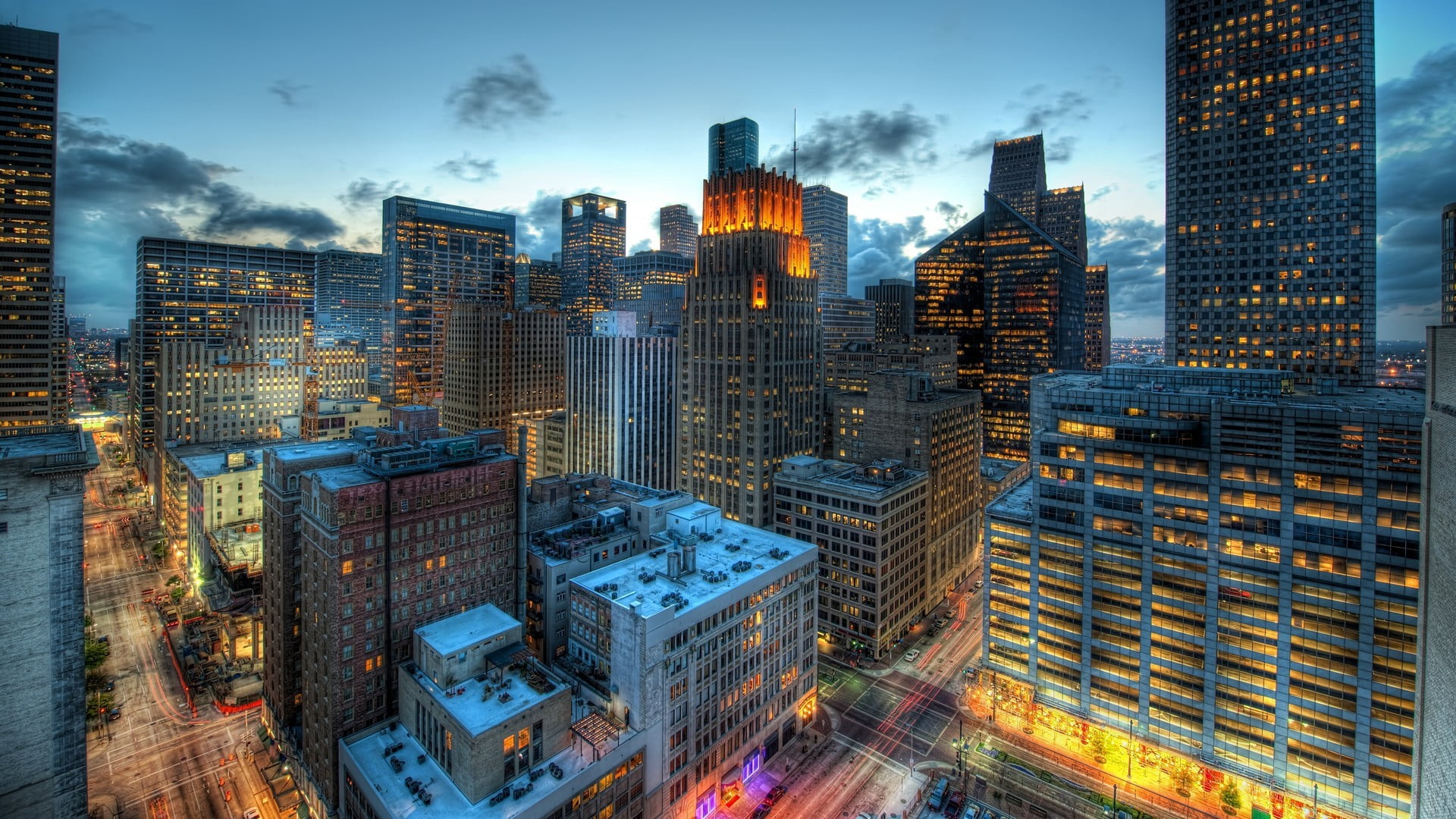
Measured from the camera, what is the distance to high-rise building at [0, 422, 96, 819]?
2248 inches

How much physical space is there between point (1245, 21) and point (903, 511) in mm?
118783

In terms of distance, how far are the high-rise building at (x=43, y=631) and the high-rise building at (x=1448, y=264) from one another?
140367 mm

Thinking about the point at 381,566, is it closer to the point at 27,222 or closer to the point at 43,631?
the point at 43,631

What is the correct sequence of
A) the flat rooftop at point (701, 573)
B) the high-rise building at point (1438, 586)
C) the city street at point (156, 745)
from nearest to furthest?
the high-rise building at point (1438, 586) → the flat rooftop at point (701, 573) → the city street at point (156, 745)

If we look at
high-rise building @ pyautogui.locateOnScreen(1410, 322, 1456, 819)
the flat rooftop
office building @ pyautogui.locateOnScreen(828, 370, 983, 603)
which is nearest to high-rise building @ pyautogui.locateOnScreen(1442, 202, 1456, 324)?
high-rise building @ pyautogui.locateOnScreen(1410, 322, 1456, 819)

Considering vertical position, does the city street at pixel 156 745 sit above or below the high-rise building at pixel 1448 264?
below

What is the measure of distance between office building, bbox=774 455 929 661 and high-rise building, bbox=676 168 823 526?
1477cm

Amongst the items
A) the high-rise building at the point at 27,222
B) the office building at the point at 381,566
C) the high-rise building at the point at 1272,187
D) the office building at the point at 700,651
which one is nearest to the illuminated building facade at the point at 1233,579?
the office building at the point at 700,651

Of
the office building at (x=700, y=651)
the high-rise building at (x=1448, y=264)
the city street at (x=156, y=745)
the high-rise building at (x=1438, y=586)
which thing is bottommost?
the city street at (x=156, y=745)

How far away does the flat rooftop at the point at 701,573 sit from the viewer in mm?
79812

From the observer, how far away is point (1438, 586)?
100 ft

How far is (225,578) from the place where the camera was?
406ft

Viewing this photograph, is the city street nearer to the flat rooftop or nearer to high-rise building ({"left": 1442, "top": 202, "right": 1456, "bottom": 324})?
the flat rooftop

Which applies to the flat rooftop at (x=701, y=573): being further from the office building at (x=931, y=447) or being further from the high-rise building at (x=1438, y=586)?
the high-rise building at (x=1438, y=586)
